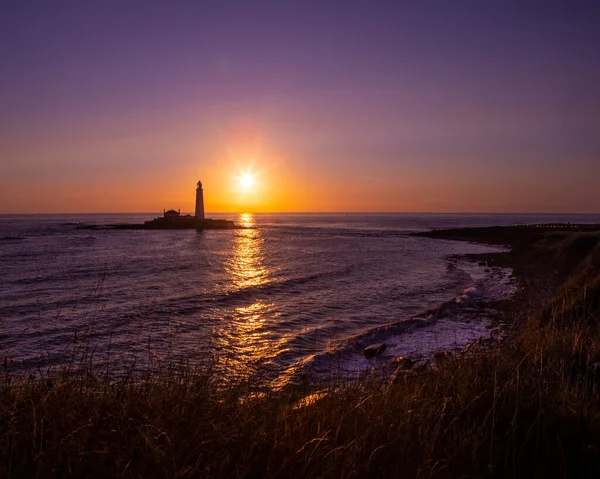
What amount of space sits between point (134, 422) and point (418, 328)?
13.0 metres

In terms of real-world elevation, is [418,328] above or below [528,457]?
below

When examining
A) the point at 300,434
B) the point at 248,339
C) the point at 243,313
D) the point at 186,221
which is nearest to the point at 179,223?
the point at 186,221

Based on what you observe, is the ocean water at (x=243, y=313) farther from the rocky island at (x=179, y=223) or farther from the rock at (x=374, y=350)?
the rocky island at (x=179, y=223)

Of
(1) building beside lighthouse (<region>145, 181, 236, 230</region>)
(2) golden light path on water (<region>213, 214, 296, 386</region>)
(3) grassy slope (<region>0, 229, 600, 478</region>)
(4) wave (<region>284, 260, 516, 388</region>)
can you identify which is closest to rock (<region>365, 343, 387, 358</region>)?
(4) wave (<region>284, 260, 516, 388</region>)

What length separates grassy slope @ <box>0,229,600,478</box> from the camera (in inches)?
122

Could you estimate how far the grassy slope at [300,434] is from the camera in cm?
309

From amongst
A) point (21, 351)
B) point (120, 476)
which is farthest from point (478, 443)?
point (21, 351)

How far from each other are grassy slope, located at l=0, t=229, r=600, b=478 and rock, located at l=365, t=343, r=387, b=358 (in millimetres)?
7257

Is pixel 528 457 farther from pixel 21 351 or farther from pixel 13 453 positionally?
pixel 21 351

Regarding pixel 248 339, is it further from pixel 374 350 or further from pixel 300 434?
pixel 300 434

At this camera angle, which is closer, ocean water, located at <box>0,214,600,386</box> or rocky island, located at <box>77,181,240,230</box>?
ocean water, located at <box>0,214,600,386</box>

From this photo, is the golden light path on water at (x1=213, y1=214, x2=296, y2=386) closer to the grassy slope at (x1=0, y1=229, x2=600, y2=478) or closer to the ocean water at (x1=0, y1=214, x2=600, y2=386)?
the ocean water at (x1=0, y1=214, x2=600, y2=386)

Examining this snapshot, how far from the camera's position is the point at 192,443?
11.3ft

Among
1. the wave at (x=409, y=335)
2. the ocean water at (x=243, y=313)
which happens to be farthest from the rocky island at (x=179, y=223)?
the wave at (x=409, y=335)
